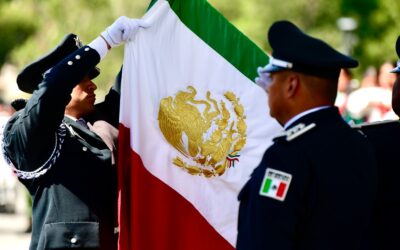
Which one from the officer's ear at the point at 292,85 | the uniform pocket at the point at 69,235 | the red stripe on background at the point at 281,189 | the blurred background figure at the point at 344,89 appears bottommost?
the uniform pocket at the point at 69,235

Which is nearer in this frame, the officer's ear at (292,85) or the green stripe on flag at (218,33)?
the officer's ear at (292,85)

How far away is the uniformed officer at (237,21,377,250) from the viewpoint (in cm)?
370

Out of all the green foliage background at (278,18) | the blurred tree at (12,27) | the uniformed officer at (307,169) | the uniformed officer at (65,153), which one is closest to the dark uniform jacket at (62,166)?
the uniformed officer at (65,153)

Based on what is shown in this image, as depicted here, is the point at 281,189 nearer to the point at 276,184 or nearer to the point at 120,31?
the point at 276,184

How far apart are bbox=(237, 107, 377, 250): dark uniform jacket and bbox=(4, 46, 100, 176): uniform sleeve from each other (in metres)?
1.33

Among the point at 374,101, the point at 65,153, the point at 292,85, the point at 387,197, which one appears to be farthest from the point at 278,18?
the point at 292,85

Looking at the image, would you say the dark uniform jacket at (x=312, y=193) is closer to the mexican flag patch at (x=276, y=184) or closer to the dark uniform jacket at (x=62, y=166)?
the mexican flag patch at (x=276, y=184)

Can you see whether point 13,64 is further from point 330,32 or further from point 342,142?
point 342,142

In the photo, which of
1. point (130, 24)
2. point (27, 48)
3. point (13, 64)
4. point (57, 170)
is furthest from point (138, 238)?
point (13, 64)

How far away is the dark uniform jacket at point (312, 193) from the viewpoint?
369 centimetres

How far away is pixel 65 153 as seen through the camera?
5.05 m

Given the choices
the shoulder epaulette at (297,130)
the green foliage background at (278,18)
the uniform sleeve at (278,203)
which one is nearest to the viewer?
the uniform sleeve at (278,203)

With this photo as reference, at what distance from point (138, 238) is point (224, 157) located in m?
0.63

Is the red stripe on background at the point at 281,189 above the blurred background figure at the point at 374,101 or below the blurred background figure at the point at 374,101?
below
